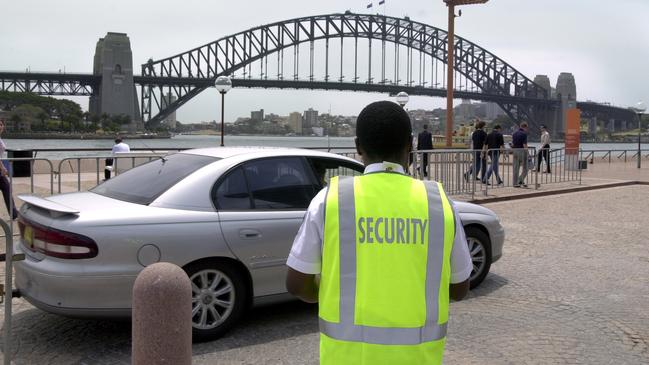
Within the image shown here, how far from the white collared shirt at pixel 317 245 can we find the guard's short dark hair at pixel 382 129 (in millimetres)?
59

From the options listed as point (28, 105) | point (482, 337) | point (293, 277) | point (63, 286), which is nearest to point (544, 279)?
point (482, 337)

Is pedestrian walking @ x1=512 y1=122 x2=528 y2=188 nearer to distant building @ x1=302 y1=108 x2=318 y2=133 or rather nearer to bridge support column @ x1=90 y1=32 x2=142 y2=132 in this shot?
distant building @ x1=302 y1=108 x2=318 y2=133

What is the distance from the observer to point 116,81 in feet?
231

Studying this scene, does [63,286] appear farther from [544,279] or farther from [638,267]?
[638,267]

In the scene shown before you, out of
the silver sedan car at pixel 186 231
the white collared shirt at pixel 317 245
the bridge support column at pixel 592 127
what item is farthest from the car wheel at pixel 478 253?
the bridge support column at pixel 592 127

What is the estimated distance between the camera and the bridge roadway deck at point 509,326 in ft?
14.5

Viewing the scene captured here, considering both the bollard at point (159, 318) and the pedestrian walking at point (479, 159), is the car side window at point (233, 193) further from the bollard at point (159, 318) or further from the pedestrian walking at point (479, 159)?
the pedestrian walking at point (479, 159)

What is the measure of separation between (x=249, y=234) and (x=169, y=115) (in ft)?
224

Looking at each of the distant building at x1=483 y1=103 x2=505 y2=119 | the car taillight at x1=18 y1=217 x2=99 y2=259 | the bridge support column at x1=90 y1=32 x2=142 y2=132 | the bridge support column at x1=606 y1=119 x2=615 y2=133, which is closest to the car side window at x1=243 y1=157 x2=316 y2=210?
the car taillight at x1=18 y1=217 x2=99 y2=259

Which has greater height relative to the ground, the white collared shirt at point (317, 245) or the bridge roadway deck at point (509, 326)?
the white collared shirt at point (317, 245)

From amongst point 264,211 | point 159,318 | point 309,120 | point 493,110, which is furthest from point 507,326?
point 493,110

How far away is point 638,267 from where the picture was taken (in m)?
7.57

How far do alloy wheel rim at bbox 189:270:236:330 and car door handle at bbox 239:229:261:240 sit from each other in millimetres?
321

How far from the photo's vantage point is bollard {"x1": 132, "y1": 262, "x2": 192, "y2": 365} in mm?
2781
